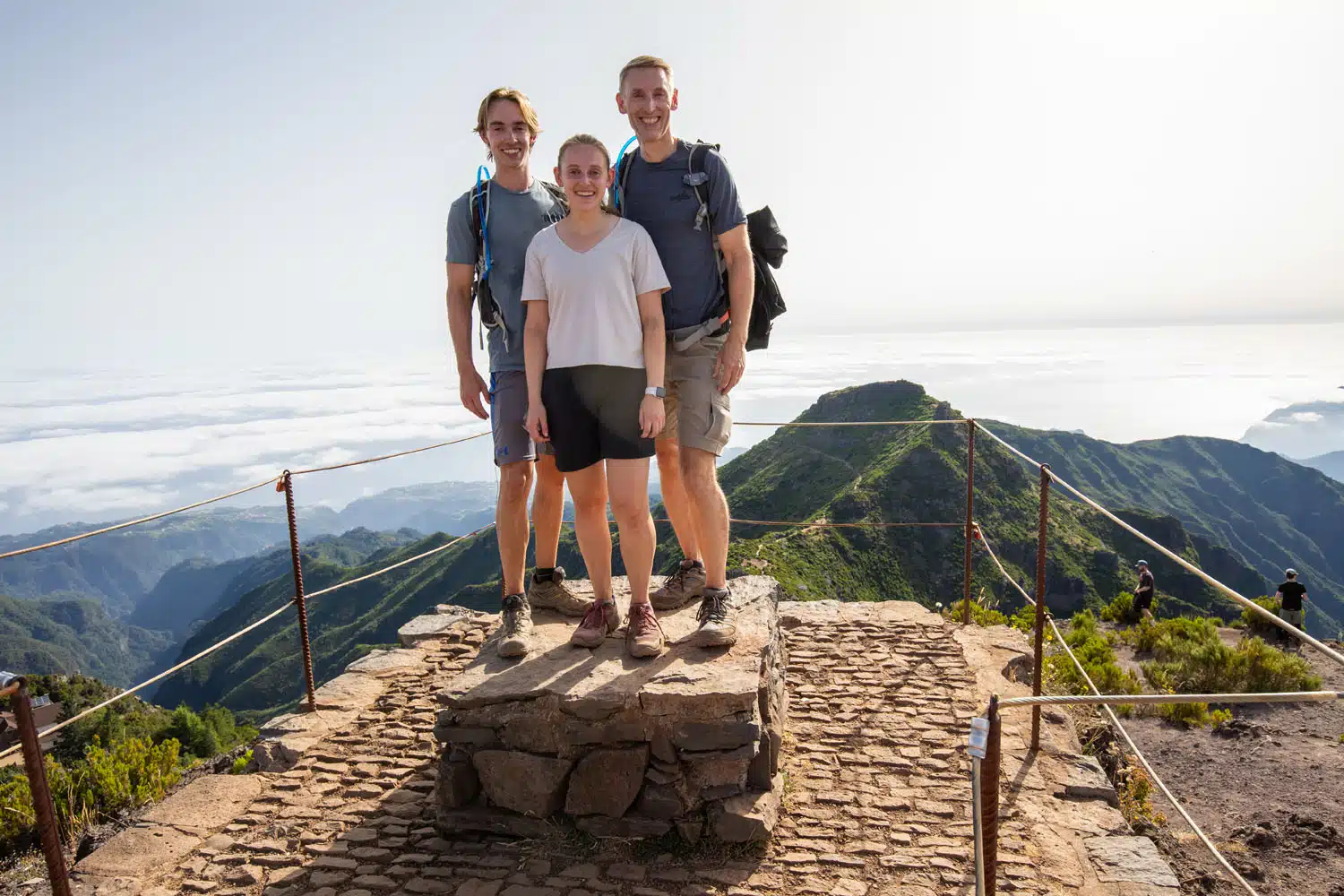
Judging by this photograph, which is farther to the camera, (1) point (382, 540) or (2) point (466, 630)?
(1) point (382, 540)

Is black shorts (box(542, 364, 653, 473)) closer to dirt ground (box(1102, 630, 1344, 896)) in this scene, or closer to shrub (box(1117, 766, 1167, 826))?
shrub (box(1117, 766, 1167, 826))

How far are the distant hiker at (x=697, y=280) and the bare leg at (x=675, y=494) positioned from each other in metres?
0.18

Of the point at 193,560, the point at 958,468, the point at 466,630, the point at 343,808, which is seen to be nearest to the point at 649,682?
the point at 343,808

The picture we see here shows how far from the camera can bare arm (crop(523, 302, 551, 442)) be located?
381cm

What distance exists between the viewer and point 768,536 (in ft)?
94.9

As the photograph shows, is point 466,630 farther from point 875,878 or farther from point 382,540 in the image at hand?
point 382,540

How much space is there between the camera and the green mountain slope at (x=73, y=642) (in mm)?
91000

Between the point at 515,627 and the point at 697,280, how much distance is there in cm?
191

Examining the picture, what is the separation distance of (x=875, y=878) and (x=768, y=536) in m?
25.6

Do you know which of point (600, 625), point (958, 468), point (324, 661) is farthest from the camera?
point (324, 661)

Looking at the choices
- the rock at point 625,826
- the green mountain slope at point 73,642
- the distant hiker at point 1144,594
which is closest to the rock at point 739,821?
the rock at point 625,826

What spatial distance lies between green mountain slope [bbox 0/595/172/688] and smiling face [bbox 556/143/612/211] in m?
98.1

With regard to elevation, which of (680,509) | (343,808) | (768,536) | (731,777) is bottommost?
(768,536)

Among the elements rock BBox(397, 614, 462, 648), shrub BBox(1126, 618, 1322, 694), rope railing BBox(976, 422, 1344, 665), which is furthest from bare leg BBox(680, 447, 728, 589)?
shrub BBox(1126, 618, 1322, 694)
